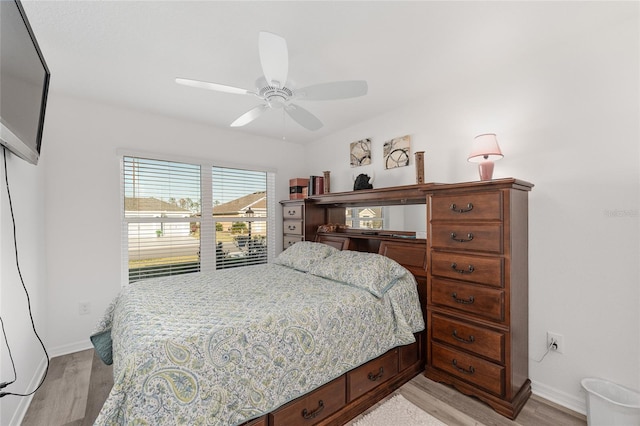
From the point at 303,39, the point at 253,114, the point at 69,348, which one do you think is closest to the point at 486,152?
the point at 303,39

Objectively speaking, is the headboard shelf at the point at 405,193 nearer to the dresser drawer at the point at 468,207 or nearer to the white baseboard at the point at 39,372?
the dresser drawer at the point at 468,207

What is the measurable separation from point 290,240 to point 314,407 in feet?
8.00

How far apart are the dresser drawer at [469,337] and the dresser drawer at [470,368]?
5 centimetres

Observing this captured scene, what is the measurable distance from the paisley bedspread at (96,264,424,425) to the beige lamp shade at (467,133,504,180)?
99cm

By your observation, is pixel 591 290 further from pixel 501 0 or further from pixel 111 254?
pixel 111 254

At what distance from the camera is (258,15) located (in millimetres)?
1639

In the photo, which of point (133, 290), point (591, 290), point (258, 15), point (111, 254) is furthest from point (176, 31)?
point (591, 290)

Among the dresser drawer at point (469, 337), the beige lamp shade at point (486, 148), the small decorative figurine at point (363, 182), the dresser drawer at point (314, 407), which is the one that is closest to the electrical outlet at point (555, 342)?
the dresser drawer at point (469, 337)

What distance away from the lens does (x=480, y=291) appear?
1943mm

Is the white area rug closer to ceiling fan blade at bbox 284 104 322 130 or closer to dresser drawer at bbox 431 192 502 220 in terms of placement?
dresser drawer at bbox 431 192 502 220

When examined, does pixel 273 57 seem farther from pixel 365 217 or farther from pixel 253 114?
pixel 365 217

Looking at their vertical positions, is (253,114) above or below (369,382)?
above

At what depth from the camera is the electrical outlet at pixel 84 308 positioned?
2.82m

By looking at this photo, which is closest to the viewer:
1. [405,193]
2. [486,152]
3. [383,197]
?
[486,152]
